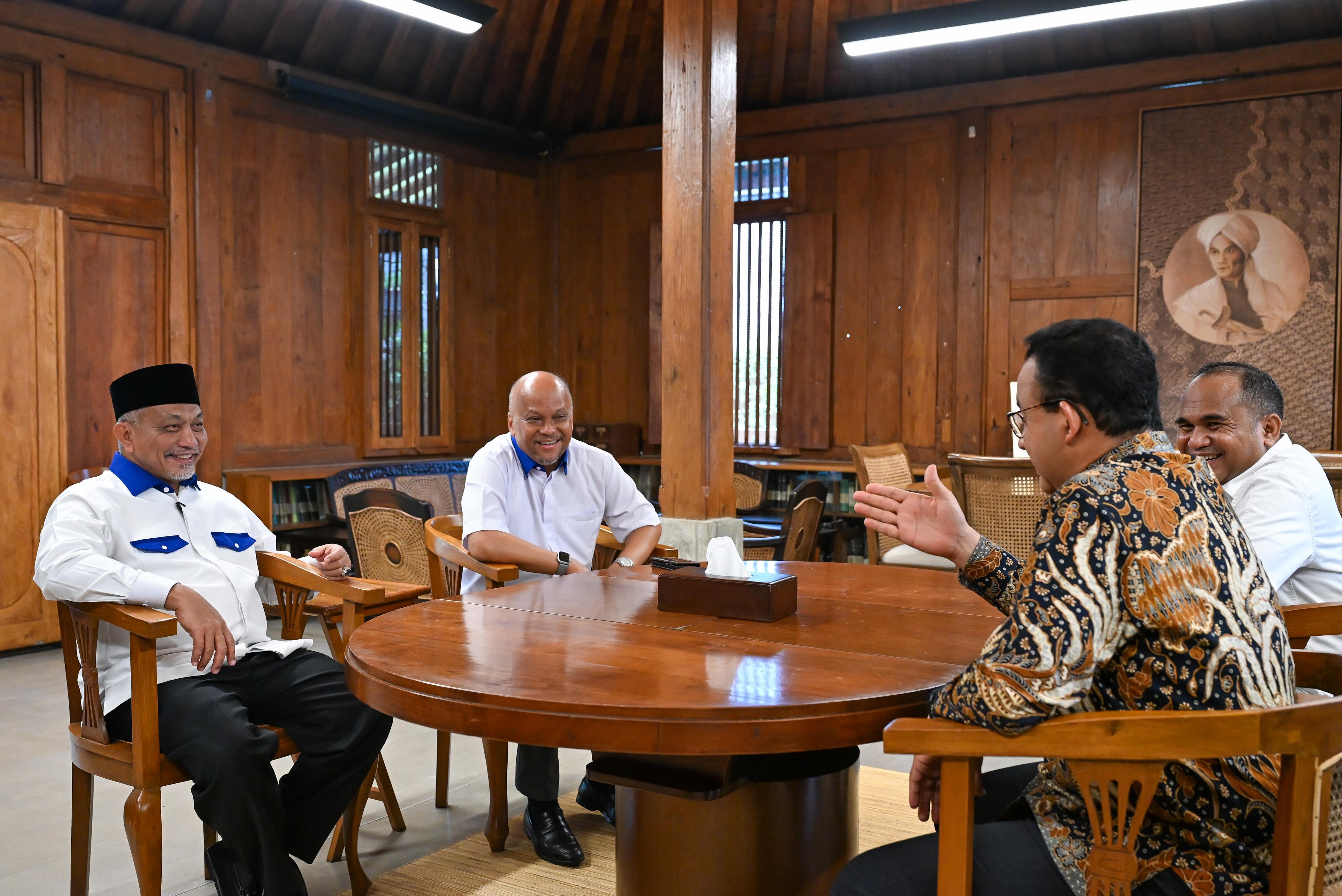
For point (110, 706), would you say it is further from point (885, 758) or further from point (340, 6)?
point (340, 6)

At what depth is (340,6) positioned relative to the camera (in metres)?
6.76

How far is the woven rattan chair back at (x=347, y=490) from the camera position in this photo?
6.50 metres

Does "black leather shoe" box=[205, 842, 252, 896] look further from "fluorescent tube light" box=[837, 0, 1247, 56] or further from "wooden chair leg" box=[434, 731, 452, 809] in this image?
"fluorescent tube light" box=[837, 0, 1247, 56]

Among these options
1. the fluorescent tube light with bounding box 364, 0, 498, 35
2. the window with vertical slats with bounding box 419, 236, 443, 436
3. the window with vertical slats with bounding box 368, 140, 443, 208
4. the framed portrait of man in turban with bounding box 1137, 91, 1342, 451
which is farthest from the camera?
the window with vertical slats with bounding box 419, 236, 443, 436

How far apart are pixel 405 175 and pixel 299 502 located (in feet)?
8.06

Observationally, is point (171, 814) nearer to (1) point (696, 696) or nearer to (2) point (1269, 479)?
(1) point (696, 696)

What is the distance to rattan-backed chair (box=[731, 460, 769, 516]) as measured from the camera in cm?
726

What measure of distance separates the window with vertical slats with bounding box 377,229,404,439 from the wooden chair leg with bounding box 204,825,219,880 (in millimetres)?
4811

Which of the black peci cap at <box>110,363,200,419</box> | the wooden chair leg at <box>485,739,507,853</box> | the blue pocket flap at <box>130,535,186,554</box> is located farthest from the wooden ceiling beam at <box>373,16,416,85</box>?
the wooden chair leg at <box>485,739,507,853</box>

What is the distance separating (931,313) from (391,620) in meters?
5.78

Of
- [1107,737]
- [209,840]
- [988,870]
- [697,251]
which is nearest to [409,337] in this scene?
[697,251]

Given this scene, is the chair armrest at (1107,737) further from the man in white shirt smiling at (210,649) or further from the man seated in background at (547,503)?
the man seated in background at (547,503)

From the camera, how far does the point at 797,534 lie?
16.5 ft

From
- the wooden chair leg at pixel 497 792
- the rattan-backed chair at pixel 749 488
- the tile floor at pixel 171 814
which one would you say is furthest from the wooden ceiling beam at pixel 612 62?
the wooden chair leg at pixel 497 792
